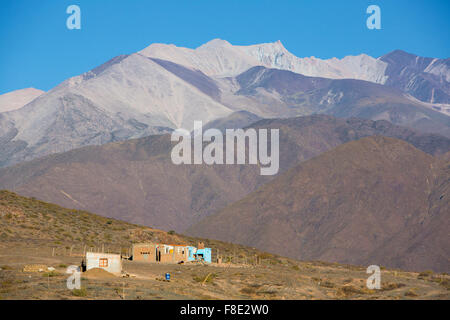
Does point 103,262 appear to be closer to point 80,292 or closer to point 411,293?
point 80,292

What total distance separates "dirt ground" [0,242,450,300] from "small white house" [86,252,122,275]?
56.2 inches

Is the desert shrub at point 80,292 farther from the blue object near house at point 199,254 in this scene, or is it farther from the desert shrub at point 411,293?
the blue object near house at point 199,254

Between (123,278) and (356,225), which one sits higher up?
(356,225)

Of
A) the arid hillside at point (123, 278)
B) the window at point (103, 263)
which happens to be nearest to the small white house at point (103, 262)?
the window at point (103, 263)

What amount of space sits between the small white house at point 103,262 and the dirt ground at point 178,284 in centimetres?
143

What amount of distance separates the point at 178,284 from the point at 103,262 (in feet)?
20.5

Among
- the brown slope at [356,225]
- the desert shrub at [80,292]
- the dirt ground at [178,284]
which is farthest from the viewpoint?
the brown slope at [356,225]

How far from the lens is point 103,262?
54.6m

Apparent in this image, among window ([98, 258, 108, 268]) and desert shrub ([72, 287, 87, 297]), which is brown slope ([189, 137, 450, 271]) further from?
desert shrub ([72, 287, 87, 297])

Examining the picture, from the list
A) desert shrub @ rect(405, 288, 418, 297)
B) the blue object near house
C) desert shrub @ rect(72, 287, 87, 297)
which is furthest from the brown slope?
desert shrub @ rect(72, 287, 87, 297)

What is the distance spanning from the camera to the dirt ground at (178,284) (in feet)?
146

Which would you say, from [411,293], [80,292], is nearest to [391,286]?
[411,293]

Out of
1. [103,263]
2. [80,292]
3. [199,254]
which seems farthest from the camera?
[199,254]

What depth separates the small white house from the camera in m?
54.2
